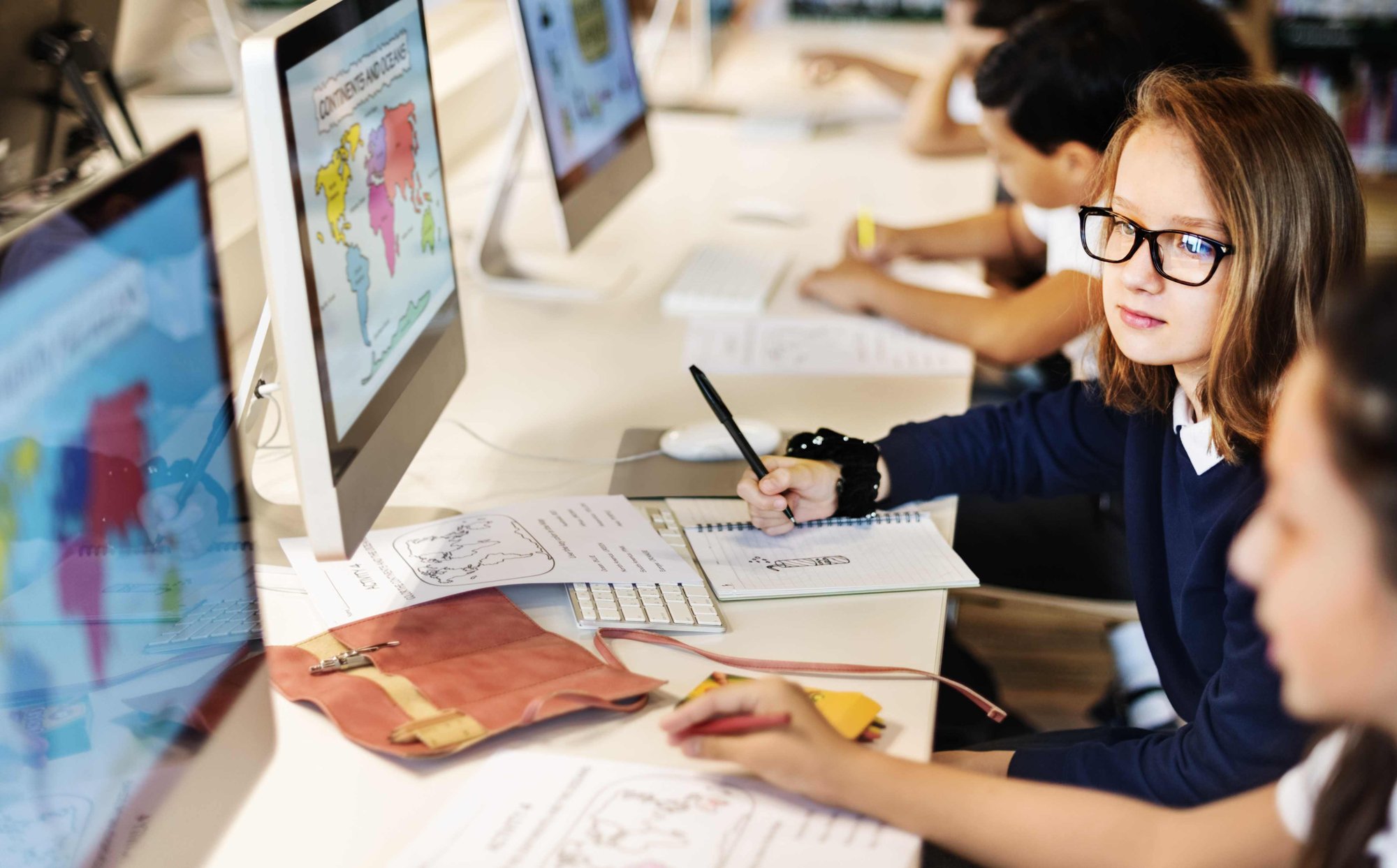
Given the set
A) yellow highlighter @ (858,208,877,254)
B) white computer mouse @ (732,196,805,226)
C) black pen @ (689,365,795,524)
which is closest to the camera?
black pen @ (689,365,795,524)

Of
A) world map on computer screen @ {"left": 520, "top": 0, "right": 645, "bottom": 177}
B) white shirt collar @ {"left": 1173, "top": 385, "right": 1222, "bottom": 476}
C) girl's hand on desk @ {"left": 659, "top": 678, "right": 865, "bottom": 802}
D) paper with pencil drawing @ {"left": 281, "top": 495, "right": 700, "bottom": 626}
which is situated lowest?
paper with pencil drawing @ {"left": 281, "top": 495, "right": 700, "bottom": 626}

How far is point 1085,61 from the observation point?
5.29ft

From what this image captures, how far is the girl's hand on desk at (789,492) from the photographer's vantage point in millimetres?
1148

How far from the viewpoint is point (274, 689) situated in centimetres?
Answer: 92

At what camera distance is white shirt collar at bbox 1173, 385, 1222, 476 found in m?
1.04

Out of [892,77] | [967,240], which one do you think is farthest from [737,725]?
[892,77]

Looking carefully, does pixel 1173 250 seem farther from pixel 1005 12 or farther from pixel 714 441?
pixel 1005 12

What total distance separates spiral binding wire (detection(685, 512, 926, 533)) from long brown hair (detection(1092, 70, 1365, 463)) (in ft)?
0.99

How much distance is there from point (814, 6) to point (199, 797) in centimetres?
328

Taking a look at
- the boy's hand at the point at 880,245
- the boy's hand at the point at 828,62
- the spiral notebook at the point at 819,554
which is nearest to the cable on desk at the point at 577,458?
the spiral notebook at the point at 819,554

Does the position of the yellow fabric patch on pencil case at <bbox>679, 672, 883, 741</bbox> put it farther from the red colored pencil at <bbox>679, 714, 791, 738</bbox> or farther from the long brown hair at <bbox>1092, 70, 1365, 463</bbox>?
the long brown hair at <bbox>1092, 70, 1365, 463</bbox>

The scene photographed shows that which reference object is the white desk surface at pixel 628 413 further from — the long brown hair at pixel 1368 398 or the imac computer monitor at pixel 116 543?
the long brown hair at pixel 1368 398

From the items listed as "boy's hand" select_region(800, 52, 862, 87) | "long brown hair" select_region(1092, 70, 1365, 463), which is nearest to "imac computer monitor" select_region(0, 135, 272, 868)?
"long brown hair" select_region(1092, 70, 1365, 463)

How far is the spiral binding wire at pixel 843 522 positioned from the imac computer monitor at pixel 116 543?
418mm
